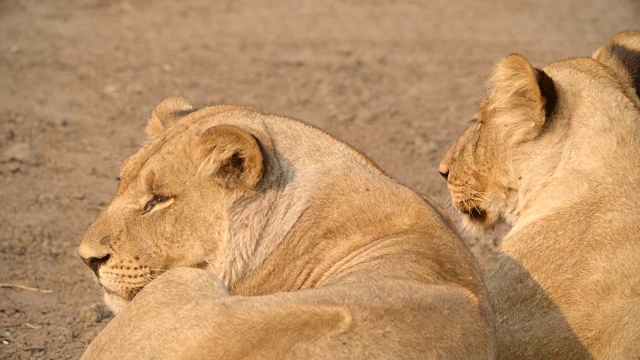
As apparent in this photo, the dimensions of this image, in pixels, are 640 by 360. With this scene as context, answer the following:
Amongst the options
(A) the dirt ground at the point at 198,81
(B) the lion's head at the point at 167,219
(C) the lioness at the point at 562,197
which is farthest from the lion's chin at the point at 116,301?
(C) the lioness at the point at 562,197

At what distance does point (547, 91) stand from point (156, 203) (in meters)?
1.87

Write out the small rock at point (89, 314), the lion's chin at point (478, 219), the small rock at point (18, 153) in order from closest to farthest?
the lion's chin at point (478, 219)
the small rock at point (89, 314)
the small rock at point (18, 153)

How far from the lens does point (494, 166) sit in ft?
17.5

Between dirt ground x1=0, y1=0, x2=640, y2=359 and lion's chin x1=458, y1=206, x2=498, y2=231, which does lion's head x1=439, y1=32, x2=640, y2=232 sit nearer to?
lion's chin x1=458, y1=206, x2=498, y2=231

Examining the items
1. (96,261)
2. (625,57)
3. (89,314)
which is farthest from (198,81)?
(96,261)

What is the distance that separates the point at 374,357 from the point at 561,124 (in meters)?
2.01

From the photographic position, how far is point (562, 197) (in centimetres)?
493

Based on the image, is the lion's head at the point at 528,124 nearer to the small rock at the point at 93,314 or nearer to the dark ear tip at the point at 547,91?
the dark ear tip at the point at 547,91

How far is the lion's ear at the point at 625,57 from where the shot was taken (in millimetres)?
5469

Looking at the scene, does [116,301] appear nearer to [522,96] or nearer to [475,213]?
[475,213]

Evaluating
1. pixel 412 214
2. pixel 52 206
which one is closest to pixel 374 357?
pixel 412 214

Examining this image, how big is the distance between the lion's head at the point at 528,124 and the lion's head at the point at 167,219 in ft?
4.69

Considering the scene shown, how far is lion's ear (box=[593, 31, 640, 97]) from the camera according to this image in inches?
215

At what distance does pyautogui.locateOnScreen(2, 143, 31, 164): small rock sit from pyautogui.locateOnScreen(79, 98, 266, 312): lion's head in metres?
3.44
